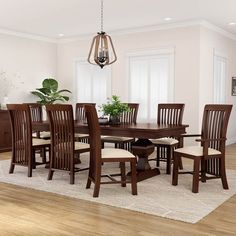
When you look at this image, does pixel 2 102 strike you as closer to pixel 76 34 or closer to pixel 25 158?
pixel 76 34

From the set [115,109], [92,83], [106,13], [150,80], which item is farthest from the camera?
[92,83]

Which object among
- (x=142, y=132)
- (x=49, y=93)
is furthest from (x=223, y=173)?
(x=49, y=93)

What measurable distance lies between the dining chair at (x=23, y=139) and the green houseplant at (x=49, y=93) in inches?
123

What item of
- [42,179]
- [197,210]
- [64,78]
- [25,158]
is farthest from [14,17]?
[197,210]

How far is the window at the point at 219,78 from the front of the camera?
7484 mm

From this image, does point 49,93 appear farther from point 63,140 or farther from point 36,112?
point 63,140

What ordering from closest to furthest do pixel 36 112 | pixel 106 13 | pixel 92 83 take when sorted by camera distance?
pixel 36 112 → pixel 106 13 → pixel 92 83

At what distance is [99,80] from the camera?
324 inches

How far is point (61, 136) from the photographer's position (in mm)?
4371

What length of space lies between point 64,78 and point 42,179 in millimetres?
4532

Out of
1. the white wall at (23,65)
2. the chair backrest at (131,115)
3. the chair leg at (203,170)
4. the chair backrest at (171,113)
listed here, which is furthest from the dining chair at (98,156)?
the white wall at (23,65)

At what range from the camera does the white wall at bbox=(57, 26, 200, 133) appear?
6809 mm

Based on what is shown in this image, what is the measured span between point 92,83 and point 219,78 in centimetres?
294

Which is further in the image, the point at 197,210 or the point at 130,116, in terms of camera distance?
the point at 130,116
